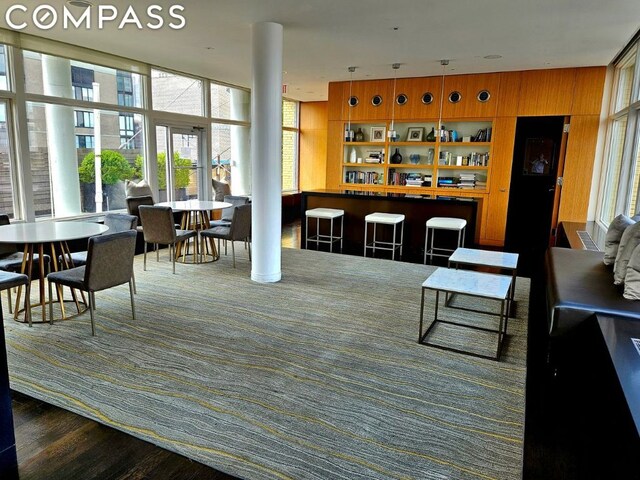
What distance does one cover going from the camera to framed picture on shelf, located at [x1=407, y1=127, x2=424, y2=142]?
823 cm

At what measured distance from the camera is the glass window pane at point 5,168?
5266mm

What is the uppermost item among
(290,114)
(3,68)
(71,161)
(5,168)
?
(290,114)

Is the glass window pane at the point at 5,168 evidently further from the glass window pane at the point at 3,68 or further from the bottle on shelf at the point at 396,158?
the bottle on shelf at the point at 396,158

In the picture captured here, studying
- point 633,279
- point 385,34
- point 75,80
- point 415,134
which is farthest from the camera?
point 415,134

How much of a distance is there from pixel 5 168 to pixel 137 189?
1.72 metres

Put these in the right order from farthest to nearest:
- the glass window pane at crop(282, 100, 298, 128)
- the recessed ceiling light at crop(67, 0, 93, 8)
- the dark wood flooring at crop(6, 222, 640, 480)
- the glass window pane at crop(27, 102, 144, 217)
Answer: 1. the glass window pane at crop(282, 100, 298, 128)
2. the glass window pane at crop(27, 102, 144, 217)
3. the recessed ceiling light at crop(67, 0, 93, 8)
4. the dark wood flooring at crop(6, 222, 640, 480)

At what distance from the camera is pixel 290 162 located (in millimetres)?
11344

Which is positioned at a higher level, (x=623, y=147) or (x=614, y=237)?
(x=623, y=147)

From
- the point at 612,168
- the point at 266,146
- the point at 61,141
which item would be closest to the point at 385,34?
the point at 266,146

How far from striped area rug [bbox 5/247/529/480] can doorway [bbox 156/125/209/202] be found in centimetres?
367

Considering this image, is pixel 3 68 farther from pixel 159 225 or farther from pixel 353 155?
pixel 353 155

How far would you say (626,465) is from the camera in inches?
68.1

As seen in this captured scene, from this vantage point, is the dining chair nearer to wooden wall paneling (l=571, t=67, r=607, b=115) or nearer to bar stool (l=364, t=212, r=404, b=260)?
bar stool (l=364, t=212, r=404, b=260)

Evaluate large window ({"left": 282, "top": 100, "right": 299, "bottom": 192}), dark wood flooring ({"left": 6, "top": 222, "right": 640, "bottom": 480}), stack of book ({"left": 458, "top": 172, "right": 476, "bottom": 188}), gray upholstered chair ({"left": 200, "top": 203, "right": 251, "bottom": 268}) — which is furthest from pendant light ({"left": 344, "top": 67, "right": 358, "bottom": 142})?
dark wood flooring ({"left": 6, "top": 222, "right": 640, "bottom": 480})
